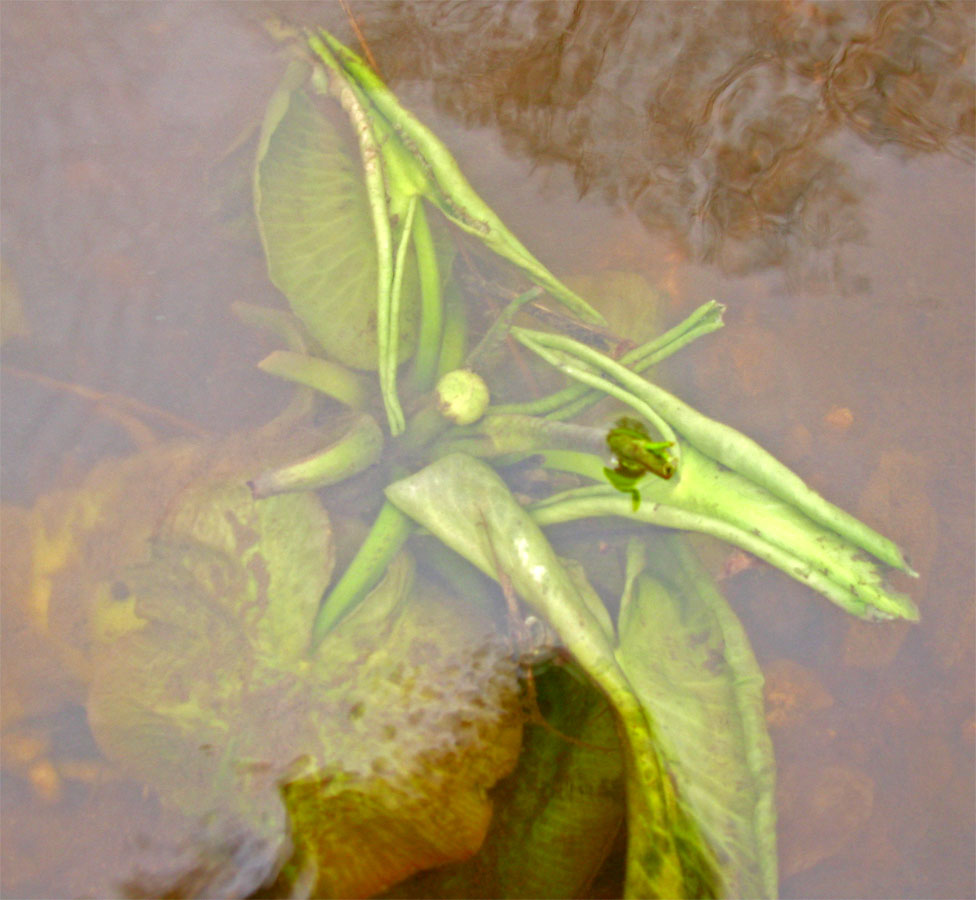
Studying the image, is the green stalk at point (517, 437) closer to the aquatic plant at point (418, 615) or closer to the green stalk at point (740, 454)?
the aquatic plant at point (418, 615)

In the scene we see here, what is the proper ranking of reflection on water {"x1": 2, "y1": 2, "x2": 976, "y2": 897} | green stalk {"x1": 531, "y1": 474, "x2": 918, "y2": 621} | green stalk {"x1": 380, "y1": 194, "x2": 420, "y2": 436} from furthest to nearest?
reflection on water {"x1": 2, "y1": 2, "x2": 976, "y2": 897} → green stalk {"x1": 380, "y1": 194, "x2": 420, "y2": 436} → green stalk {"x1": 531, "y1": 474, "x2": 918, "y2": 621}

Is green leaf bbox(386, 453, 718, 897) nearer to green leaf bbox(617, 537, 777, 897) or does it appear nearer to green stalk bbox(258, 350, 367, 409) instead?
green leaf bbox(617, 537, 777, 897)

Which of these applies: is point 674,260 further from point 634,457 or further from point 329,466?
point 329,466

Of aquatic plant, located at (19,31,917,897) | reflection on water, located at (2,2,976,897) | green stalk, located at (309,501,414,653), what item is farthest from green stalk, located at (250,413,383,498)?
reflection on water, located at (2,2,976,897)

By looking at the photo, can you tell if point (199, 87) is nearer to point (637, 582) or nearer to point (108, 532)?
point (108, 532)

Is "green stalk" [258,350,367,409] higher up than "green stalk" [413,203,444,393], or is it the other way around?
"green stalk" [413,203,444,393]

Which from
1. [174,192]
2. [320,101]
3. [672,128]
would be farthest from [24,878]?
[672,128]

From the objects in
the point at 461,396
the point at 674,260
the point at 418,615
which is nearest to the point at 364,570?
the point at 418,615
